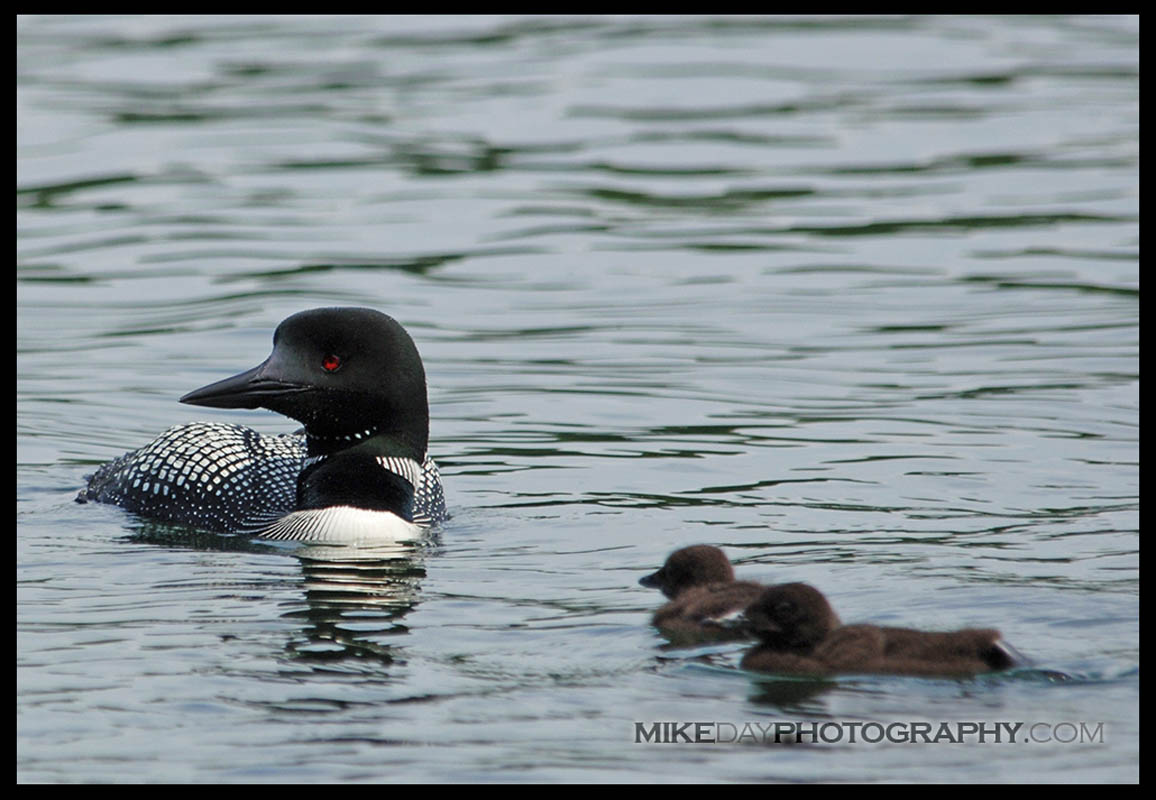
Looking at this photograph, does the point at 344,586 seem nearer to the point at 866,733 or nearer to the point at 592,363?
the point at 866,733

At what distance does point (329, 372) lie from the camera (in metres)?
7.91

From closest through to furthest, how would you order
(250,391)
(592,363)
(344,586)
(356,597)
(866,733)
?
1. (866,733)
2. (356,597)
3. (344,586)
4. (250,391)
5. (592,363)

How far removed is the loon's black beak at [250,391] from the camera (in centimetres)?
789

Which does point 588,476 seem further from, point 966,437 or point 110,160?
point 110,160

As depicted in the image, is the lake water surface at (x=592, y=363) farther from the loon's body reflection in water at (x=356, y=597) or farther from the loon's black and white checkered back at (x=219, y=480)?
the loon's black and white checkered back at (x=219, y=480)

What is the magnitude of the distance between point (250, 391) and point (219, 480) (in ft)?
1.27

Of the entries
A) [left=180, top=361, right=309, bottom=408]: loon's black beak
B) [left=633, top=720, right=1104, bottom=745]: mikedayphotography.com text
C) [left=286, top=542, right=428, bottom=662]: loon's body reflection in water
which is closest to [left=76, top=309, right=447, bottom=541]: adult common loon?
[left=180, top=361, right=309, bottom=408]: loon's black beak

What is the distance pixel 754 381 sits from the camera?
405 inches

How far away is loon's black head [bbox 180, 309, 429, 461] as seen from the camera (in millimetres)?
7895

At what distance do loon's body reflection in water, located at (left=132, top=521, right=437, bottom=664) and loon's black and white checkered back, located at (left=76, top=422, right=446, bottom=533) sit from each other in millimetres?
92

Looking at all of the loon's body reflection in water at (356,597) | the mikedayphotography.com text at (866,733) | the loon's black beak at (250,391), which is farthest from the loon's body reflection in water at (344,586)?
the mikedayphotography.com text at (866,733)

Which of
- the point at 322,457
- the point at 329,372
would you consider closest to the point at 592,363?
the point at 322,457

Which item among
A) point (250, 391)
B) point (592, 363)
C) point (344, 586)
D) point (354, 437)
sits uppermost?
point (250, 391)
